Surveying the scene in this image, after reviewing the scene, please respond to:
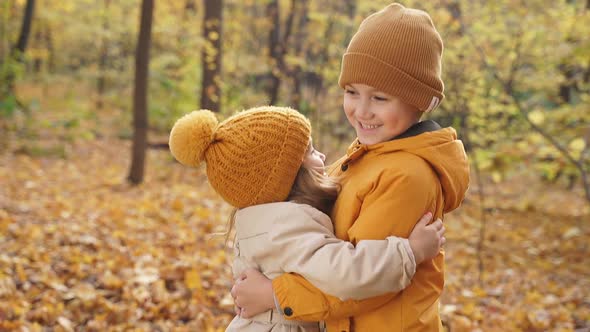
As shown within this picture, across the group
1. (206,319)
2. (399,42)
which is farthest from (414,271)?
(206,319)

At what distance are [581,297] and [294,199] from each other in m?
4.59

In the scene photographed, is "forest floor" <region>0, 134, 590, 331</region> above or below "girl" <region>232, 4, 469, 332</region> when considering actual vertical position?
below

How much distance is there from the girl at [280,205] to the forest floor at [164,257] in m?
1.31

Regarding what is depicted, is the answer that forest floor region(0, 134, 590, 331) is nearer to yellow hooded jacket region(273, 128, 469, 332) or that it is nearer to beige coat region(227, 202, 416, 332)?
beige coat region(227, 202, 416, 332)

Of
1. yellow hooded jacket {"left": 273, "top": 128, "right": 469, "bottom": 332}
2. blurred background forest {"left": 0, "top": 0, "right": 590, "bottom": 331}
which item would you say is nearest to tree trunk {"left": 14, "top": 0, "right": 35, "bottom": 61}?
blurred background forest {"left": 0, "top": 0, "right": 590, "bottom": 331}

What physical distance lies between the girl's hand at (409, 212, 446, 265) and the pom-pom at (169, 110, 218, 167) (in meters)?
0.83

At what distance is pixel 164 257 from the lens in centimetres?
509

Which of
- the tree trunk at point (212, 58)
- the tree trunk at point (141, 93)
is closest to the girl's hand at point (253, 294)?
the tree trunk at point (141, 93)

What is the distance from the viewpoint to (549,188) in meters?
13.4

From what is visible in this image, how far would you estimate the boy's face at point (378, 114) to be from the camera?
188 centimetres

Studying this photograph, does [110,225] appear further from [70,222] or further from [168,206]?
[168,206]

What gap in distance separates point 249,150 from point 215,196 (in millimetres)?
6846

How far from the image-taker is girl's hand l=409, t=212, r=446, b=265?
1731 mm

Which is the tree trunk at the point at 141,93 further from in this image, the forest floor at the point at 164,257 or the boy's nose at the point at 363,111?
the boy's nose at the point at 363,111
